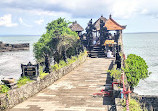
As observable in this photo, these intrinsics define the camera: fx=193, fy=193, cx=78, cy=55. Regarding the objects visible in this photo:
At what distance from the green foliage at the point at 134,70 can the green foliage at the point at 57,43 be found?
7829mm

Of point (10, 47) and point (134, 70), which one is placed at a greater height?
point (10, 47)

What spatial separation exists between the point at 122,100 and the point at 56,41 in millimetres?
20983

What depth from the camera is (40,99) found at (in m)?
11.1

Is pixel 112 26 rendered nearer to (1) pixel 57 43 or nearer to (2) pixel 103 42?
(2) pixel 103 42

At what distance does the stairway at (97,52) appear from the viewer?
31.0 metres

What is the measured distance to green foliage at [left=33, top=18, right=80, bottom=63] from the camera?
94.2 feet

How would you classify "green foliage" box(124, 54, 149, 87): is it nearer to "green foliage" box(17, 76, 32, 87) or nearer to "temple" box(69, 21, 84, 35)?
"green foliage" box(17, 76, 32, 87)

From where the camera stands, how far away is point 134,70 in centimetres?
2181

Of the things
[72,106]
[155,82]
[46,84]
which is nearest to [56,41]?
[46,84]

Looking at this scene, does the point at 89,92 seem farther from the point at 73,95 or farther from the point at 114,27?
the point at 114,27

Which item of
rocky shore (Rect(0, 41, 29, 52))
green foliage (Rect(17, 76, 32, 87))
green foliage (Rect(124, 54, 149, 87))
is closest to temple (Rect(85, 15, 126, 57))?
green foliage (Rect(124, 54, 149, 87))

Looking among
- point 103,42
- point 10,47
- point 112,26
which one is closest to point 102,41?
point 103,42

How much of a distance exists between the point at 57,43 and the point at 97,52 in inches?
282

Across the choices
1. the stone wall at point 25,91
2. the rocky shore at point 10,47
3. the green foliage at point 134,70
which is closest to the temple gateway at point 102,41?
the green foliage at point 134,70
